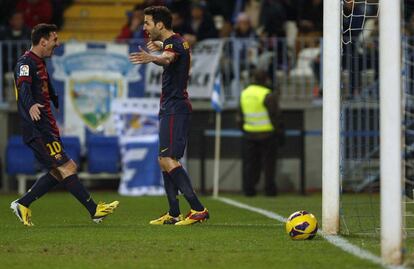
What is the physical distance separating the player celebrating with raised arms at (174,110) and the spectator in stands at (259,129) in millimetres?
7578

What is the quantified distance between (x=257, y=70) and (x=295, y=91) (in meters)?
2.27

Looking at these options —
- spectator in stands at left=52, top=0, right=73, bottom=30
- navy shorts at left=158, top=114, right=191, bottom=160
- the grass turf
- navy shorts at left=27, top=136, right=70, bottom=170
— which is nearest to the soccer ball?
the grass turf

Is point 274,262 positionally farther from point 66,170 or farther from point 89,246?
point 66,170

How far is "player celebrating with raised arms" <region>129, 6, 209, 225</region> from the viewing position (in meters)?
11.4

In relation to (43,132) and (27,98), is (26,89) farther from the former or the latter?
(43,132)

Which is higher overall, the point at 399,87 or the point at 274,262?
the point at 399,87

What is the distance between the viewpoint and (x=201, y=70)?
2055 centimetres

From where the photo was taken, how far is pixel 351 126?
20.7 metres

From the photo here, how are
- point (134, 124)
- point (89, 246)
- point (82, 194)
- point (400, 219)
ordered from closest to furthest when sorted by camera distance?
point (400, 219)
point (89, 246)
point (82, 194)
point (134, 124)

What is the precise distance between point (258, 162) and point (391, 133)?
11740 mm

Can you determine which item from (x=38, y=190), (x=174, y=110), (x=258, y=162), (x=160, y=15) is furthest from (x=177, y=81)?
(x=258, y=162)

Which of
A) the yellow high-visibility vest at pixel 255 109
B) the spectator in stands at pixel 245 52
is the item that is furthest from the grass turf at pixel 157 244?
the spectator in stands at pixel 245 52

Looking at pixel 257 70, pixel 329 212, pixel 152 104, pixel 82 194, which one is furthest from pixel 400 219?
pixel 152 104

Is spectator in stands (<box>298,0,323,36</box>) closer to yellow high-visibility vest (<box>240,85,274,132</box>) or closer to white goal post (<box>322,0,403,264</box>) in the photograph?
yellow high-visibility vest (<box>240,85,274,132</box>)
